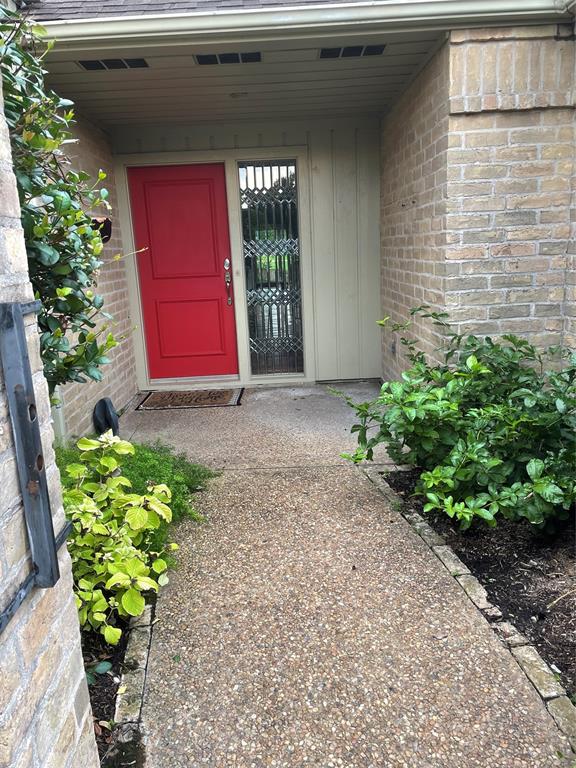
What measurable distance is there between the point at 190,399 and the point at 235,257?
57.3 inches

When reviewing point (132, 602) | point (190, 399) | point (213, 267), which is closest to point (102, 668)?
point (132, 602)

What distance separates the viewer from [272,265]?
5547 millimetres

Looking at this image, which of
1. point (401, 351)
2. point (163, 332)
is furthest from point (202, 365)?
point (401, 351)

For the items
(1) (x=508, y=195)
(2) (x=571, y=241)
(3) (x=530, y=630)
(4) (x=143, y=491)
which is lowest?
(3) (x=530, y=630)

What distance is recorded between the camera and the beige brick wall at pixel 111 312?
4.04 m

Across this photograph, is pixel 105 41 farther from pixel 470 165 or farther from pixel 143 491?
pixel 143 491

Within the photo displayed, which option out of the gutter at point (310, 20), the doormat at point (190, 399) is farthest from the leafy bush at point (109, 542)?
the doormat at point (190, 399)

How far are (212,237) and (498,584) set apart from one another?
13.6 ft

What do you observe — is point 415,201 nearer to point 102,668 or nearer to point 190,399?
point 190,399

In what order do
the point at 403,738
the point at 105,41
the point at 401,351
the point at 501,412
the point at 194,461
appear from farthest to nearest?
1. the point at 401,351
2. the point at 194,461
3. the point at 105,41
4. the point at 501,412
5. the point at 403,738

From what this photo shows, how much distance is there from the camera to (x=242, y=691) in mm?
1857

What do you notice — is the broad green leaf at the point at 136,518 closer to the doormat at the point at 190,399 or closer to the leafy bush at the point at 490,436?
the leafy bush at the point at 490,436

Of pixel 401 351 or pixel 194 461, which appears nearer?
pixel 194 461

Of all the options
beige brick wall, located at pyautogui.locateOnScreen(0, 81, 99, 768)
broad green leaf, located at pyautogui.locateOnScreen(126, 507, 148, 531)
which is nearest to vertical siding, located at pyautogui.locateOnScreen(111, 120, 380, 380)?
broad green leaf, located at pyautogui.locateOnScreen(126, 507, 148, 531)
